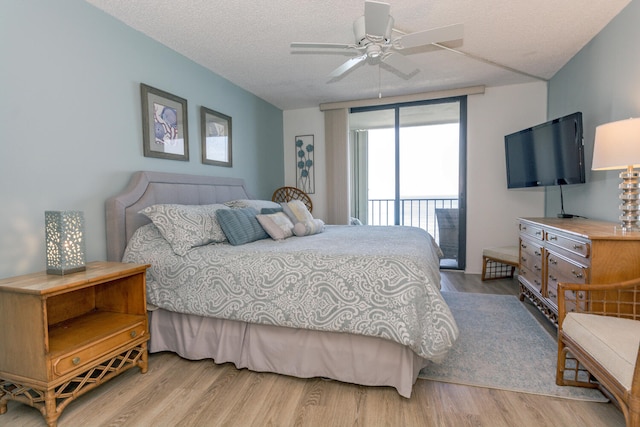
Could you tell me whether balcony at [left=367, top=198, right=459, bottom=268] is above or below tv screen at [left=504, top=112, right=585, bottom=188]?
below

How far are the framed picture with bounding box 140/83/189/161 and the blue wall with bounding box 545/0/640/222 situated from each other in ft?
12.0

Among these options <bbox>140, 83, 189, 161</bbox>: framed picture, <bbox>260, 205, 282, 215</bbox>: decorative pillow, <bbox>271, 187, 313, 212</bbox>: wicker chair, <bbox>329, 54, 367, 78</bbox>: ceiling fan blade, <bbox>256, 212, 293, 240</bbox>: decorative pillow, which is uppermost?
<bbox>329, 54, 367, 78</bbox>: ceiling fan blade

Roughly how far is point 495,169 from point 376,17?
127 inches

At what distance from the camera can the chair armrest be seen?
1701 millimetres

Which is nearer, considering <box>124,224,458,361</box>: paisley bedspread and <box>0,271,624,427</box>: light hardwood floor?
<box>0,271,624,427</box>: light hardwood floor

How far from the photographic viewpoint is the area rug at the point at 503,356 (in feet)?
6.15

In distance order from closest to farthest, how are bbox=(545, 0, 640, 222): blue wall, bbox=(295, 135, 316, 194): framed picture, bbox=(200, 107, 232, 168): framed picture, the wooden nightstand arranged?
the wooden nightstand
bbox=(545, 0, 640, 222): blue wall
bbox=(200, 107, 232, 168): framed picture
bbox=(295, 135, 316, 194): framed picture

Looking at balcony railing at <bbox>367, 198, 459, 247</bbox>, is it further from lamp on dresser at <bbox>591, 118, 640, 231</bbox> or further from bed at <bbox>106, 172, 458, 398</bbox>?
lamp on dresser at <bbox>591, 118, 640, 231</bbox>

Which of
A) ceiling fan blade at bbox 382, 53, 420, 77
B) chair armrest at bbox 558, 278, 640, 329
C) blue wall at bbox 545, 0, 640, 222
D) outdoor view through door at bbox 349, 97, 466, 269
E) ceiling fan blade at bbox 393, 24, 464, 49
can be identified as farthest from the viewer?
outdoor view through door at bbox 349, 97, 466, 269

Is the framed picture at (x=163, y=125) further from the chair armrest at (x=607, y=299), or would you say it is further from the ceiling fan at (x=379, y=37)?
the chair armrest at (x=607, y=299)

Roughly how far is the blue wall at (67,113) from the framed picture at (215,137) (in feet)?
1.19

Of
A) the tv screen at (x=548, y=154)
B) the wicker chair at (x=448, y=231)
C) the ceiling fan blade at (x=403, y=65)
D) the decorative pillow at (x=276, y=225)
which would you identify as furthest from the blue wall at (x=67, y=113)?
the wicker chair at (x=448, y=231)

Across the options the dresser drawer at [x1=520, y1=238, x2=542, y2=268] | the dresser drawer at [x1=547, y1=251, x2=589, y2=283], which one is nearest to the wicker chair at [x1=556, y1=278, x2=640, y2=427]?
the dresser drawer at [x1=547, y1=251, x2=589, y2=283]

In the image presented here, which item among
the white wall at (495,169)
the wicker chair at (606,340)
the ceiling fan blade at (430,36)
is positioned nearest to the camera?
the wicker chair at (606,340)
